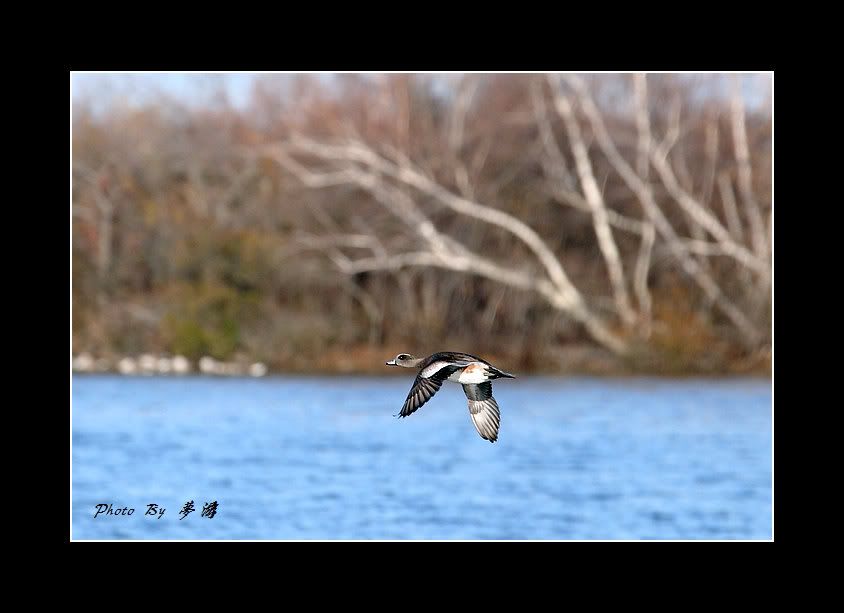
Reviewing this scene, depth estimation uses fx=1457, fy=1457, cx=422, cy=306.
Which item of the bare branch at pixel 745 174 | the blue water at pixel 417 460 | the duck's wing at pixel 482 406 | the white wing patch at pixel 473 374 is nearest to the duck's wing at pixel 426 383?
the white wing patch at pixel 473 374

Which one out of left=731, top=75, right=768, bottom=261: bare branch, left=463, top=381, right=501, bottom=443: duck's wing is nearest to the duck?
left=463, top=381, right=501, bottom=443: duck's wing

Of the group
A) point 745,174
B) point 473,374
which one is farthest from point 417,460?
point 745,174

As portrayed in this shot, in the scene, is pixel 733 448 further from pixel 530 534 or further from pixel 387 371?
pixel 387 371

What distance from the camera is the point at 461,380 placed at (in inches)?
362

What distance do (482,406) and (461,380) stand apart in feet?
1.65

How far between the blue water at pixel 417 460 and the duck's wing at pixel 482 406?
347cm

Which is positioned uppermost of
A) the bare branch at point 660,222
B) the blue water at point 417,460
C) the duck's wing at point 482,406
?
the bare branch at point 660,222

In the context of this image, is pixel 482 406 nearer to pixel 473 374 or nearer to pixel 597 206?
pixel 473 374

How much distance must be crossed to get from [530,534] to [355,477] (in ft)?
9.96

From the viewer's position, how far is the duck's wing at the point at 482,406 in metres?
9.51

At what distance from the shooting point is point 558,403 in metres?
21.2

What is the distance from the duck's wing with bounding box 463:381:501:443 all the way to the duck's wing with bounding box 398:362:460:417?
64 centimetres

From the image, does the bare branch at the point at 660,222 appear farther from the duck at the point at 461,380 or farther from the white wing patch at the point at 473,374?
the white wing patch at the point at 473,374

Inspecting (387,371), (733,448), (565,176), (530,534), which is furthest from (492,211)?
(530,534)
